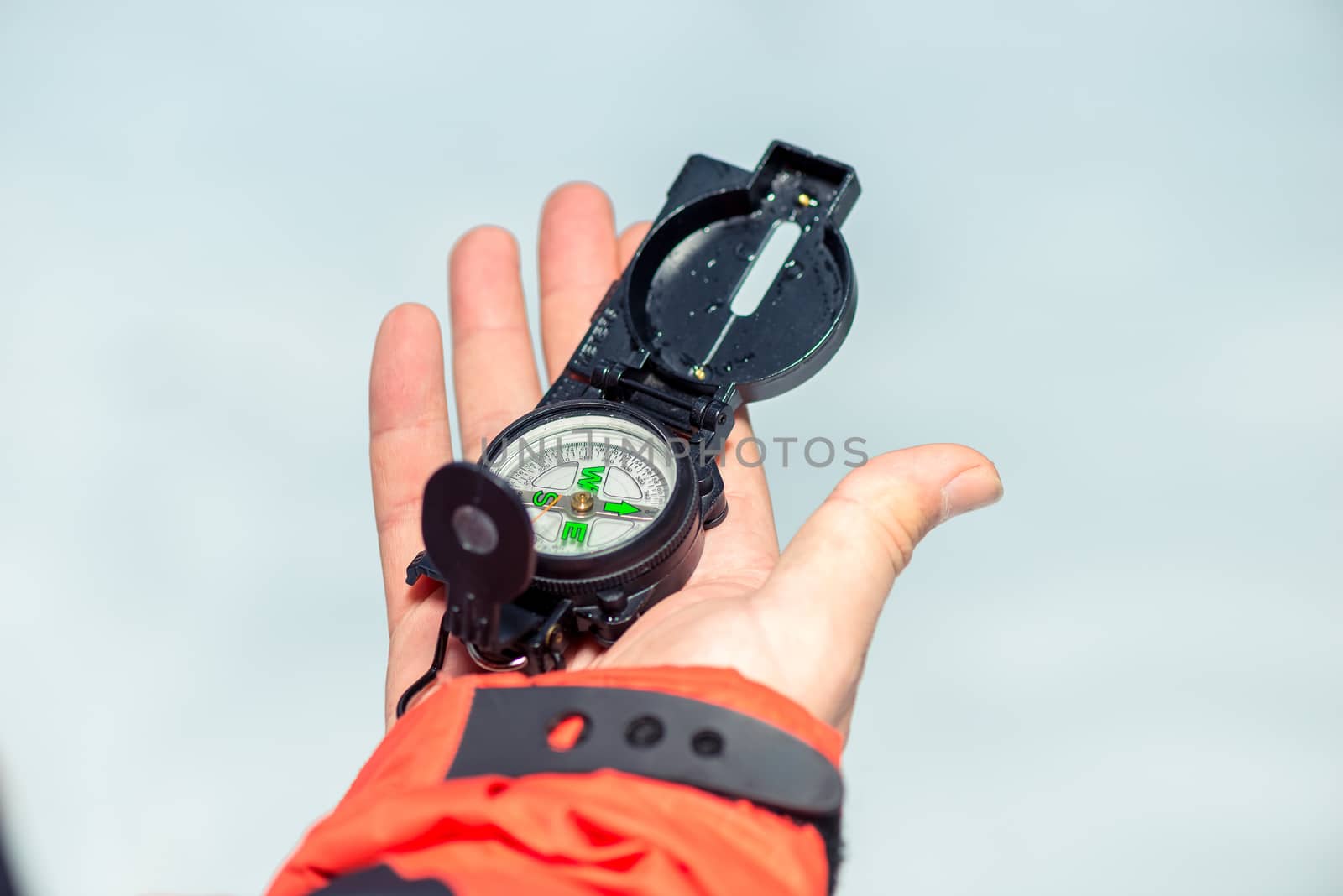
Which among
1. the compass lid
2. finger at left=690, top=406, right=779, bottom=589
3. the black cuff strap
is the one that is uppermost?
the compass lid

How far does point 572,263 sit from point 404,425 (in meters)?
0.73

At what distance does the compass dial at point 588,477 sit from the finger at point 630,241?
0.99 m

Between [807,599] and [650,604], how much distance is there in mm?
428

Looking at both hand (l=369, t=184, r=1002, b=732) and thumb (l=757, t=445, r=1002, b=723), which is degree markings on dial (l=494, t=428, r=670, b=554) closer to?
hand (l=369, t=184, r=1002, b=732)

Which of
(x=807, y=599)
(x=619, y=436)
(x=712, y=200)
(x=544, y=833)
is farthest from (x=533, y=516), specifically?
(x=712, y=200)

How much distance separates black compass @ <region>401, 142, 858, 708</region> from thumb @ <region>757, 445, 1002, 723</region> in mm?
312

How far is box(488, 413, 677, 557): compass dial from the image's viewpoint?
234 cm

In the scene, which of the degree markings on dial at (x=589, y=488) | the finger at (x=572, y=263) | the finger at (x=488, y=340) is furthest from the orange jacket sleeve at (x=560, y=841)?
the finger at (x=572, y=263)

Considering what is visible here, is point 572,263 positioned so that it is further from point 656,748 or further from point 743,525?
point 656,748

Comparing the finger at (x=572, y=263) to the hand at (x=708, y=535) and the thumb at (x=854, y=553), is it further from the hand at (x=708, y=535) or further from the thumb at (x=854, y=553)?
the thumb at (x=854, y=553)

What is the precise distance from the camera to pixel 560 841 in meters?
1.71

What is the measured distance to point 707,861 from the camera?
5.63 feet

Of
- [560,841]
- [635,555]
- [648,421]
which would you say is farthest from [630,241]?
[560,841]

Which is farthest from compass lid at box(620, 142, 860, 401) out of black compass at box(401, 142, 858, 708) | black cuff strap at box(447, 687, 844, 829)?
black cuff strap at box(447, 687, 844, 829)
